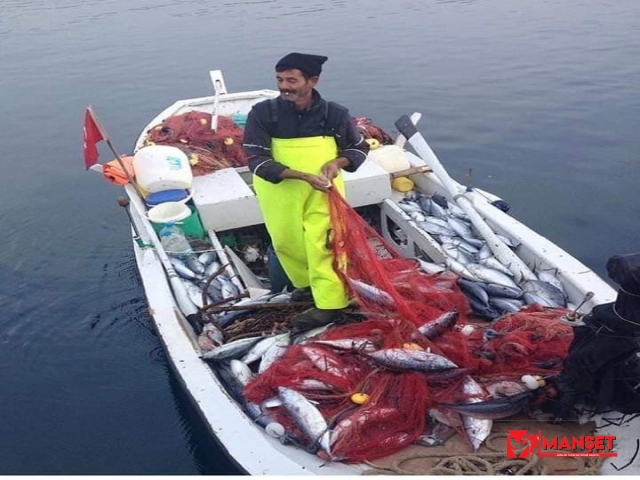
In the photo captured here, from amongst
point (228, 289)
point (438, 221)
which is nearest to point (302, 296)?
point (228, 289)

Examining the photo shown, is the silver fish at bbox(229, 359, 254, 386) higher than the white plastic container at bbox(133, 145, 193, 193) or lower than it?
lower

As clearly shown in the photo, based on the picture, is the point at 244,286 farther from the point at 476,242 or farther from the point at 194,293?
the point at 476,242

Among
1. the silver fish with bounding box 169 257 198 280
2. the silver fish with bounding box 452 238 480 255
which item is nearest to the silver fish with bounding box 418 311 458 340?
the silver fish with bounding box 452 238 480 255

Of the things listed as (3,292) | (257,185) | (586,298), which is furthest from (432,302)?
(3,292)

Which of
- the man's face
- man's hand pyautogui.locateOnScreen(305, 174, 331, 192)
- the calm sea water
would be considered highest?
the man's face

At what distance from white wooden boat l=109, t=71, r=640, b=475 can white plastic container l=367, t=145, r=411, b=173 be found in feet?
0.89

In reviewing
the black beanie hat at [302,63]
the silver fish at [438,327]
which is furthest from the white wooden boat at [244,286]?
the black beanie hat at [302,63]

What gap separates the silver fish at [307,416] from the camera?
412 centimetres

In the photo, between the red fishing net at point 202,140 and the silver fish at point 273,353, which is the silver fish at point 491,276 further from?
the red fishing net at point 202,140

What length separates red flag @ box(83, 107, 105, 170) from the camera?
7.26 m

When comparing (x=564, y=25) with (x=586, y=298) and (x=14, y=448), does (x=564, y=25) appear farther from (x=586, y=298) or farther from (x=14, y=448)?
(x=14, y=448)

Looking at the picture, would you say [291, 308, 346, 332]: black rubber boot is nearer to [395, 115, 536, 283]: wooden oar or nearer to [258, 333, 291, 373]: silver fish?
[258, 333, 291, 373]: silver fish

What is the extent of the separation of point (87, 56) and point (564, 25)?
20.3 meters

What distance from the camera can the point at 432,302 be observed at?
17.0 feet
